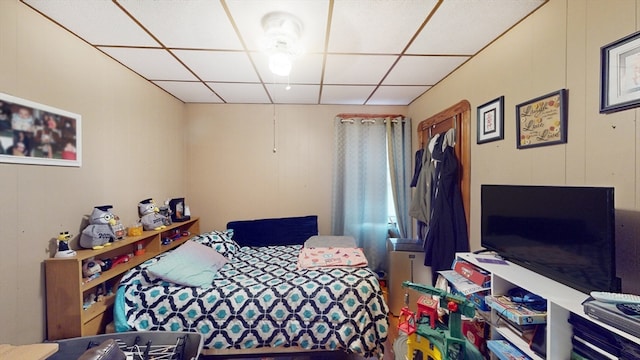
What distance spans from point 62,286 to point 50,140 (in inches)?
34.4

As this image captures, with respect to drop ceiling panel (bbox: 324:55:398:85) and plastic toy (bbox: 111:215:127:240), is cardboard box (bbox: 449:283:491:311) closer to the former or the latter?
drop ceiling panel (bbox: 324:55:398:85)

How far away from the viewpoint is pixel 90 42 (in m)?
1.78

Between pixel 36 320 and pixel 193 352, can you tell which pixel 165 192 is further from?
pixel 193 352

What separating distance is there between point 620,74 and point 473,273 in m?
1.12

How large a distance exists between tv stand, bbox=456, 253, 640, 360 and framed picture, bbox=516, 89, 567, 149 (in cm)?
72

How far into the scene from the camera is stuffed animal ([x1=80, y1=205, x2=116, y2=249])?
1.65 m

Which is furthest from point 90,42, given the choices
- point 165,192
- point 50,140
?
point 165,192

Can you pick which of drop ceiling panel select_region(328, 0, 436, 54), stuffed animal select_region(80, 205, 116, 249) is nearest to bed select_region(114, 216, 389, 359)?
stuffed animal select_region(80, 205, 116, 249)

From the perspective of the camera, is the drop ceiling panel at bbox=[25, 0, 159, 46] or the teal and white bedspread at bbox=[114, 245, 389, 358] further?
the teal and white bedspread at bbox=[114, 245, 389, 358]

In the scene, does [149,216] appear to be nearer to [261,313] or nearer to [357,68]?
[261,313]

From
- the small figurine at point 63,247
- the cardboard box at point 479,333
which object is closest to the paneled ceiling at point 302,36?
the small figurine at point 63,247

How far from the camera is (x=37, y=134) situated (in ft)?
4.75

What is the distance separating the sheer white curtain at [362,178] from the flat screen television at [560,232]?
181cm

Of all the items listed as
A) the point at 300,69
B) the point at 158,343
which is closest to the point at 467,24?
the point at 300,69
